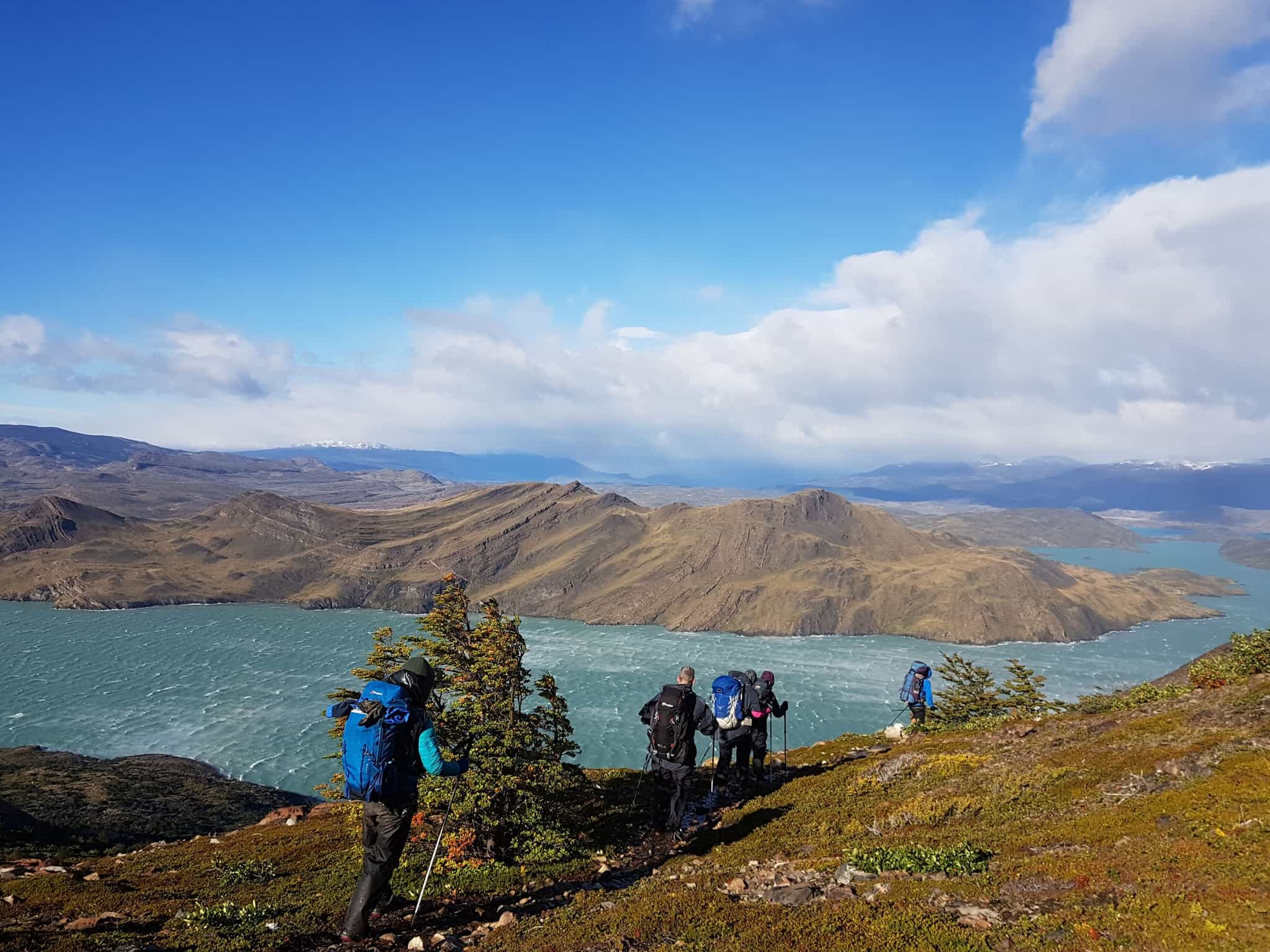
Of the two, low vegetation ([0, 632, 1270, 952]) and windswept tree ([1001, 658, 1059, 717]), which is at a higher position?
low vegetation ([0, 632, 1270, 952])

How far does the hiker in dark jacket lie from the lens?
19.5 m

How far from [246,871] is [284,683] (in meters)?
153

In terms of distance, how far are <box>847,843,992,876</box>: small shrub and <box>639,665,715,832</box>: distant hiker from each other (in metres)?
5.15

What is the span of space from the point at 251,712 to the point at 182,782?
53.3m

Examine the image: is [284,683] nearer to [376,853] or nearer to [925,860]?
[376,853]

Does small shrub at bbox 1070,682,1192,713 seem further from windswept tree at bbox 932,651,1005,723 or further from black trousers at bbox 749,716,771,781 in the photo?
windswept tree at bbox 932,651,1005,723

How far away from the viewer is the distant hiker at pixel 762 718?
20.4 meters

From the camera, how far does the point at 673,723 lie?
16094mm

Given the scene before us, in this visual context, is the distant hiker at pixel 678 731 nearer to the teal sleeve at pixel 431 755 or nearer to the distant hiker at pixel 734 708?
the distant hiker at pixel 734 708

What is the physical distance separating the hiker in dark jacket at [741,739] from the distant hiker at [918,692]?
1107 cm

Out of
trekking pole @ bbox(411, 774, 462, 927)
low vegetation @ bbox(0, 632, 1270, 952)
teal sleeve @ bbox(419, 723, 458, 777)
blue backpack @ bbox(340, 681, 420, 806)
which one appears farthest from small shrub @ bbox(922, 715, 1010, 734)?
blue backpack @ bbox(340, 681, 420, 806)

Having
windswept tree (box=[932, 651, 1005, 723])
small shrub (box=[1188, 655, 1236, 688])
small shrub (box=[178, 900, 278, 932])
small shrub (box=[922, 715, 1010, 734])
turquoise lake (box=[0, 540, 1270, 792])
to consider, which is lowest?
turquoise lake (box=[0, 540, 1270, 792])

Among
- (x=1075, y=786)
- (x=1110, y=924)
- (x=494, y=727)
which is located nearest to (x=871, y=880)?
(x=1110, y=924)

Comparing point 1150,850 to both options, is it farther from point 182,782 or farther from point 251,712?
point 251,712
